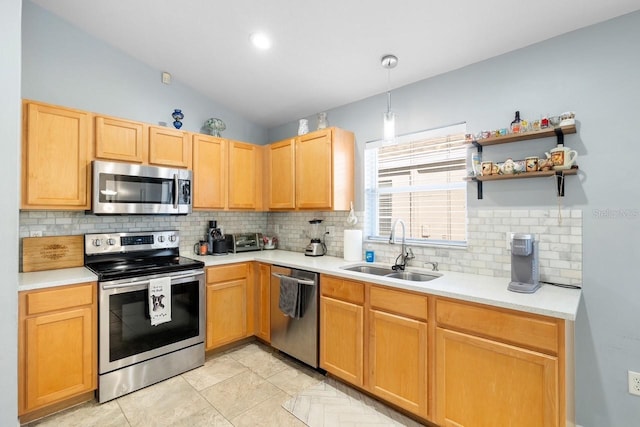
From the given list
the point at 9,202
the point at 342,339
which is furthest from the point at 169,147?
the point at 342,339

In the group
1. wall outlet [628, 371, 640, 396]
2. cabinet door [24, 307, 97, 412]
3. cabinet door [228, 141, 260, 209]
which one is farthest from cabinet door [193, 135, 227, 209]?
wall outlet [628, 371, 640, 396]

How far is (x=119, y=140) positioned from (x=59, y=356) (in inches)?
67.7

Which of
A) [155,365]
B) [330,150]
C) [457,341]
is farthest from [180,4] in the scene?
[457,341]

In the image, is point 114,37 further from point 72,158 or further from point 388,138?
point 388,138

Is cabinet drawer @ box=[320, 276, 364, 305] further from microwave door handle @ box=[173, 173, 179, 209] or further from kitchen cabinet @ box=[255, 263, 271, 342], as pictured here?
microwave door handle @ box=[173, 173, 179, 209]

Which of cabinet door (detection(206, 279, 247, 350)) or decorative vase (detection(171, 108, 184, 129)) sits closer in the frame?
cabinet door (detection(206, 279, 247, 350))

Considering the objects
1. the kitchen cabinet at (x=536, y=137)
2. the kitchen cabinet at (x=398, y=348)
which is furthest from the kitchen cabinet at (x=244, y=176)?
the kitchen cabinet at (x=536, y=137)

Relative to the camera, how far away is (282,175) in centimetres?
354

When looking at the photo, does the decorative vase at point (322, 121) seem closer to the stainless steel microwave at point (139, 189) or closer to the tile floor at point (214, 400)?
the stainless steel microwave at point (139, 189)

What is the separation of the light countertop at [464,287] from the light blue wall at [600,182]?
0.25 metres

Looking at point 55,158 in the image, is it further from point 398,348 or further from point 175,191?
point 398,348

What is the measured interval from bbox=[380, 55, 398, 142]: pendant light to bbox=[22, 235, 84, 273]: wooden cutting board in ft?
8.90

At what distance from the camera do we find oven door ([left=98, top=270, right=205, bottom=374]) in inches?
90.8

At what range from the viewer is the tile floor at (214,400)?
82.4 inches
